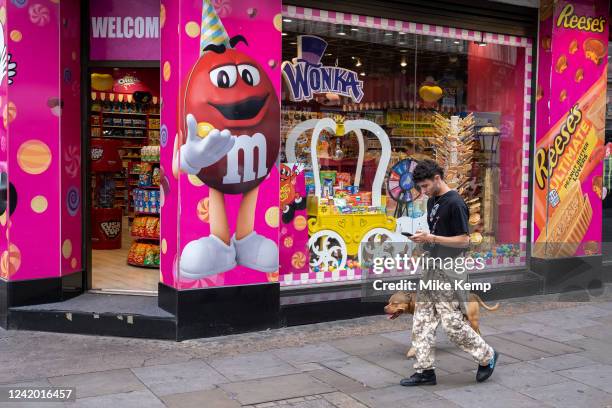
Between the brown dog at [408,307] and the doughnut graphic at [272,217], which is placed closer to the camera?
the brown dog at [408,307]

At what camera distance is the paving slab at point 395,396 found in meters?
5.07

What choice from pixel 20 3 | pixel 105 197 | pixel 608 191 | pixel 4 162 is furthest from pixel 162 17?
pixel 608 191

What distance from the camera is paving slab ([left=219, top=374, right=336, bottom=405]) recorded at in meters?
5.17

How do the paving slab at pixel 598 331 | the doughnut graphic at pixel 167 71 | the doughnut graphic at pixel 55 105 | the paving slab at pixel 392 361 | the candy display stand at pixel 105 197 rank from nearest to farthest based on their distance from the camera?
the paving slab at pixel 392 361
the doughnut graphic at pixel 167 71
the paving slab at pixel 598 331
the doughnut graphic at pixel 55 105
the candy display stand at pixel 105 197

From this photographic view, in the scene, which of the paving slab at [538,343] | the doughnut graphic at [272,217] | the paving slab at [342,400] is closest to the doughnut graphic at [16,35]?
the doughnut graphic at [272,217]

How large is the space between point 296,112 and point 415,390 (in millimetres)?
3728

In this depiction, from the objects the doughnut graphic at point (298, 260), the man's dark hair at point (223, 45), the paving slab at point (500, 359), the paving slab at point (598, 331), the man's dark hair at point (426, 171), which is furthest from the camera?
the doughnut graphic at point (298, 260)

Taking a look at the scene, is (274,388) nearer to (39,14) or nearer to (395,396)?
(395,396)

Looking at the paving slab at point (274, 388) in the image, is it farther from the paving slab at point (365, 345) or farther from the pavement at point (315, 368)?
the paving slab at point (365, 345)

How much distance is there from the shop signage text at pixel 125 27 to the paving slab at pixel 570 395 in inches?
209

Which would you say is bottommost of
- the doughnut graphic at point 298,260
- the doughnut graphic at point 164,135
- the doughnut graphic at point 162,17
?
the doughnut graphic at point 298,260

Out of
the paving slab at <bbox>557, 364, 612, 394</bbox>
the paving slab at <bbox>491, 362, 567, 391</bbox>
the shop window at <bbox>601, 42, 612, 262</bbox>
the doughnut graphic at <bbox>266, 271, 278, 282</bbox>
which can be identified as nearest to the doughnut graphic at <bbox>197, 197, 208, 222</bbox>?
the doughnut graphic at <bbox>266, 271, 278, 282</bbox>

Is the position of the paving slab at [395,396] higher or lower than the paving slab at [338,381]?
lower

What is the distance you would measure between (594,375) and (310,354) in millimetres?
2447
